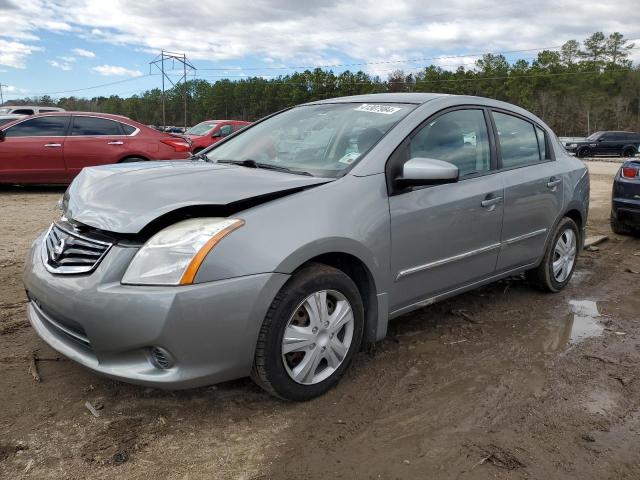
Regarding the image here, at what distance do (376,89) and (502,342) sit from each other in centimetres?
7929

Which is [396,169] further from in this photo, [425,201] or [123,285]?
[123,285]

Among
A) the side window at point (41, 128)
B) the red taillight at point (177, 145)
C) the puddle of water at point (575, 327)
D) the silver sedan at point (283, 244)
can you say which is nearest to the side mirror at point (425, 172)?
the silver sedan at point (283, 244)

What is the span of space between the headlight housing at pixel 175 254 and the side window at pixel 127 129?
7.99m

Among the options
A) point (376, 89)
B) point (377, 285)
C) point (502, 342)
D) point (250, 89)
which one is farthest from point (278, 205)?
point (250, 89)

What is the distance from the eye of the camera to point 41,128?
948cm

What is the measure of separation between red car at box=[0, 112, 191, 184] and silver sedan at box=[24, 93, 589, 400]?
6268 millimetres

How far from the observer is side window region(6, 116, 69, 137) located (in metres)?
9.37

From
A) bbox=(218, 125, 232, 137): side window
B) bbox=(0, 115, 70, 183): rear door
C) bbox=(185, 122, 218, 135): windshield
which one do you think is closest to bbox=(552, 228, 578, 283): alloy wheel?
bbox=(0, 115, 70, 183): rear door

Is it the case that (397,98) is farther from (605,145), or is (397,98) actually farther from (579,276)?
(605,145)

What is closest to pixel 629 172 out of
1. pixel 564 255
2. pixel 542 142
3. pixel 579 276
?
pixel 579 276

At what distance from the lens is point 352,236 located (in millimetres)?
2812

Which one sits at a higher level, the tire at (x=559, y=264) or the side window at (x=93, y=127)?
the side window at (x=93, y=127)

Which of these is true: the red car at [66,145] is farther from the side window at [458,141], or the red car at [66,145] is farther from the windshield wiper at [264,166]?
the side window at [458,141]

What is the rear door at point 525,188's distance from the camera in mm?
3932
